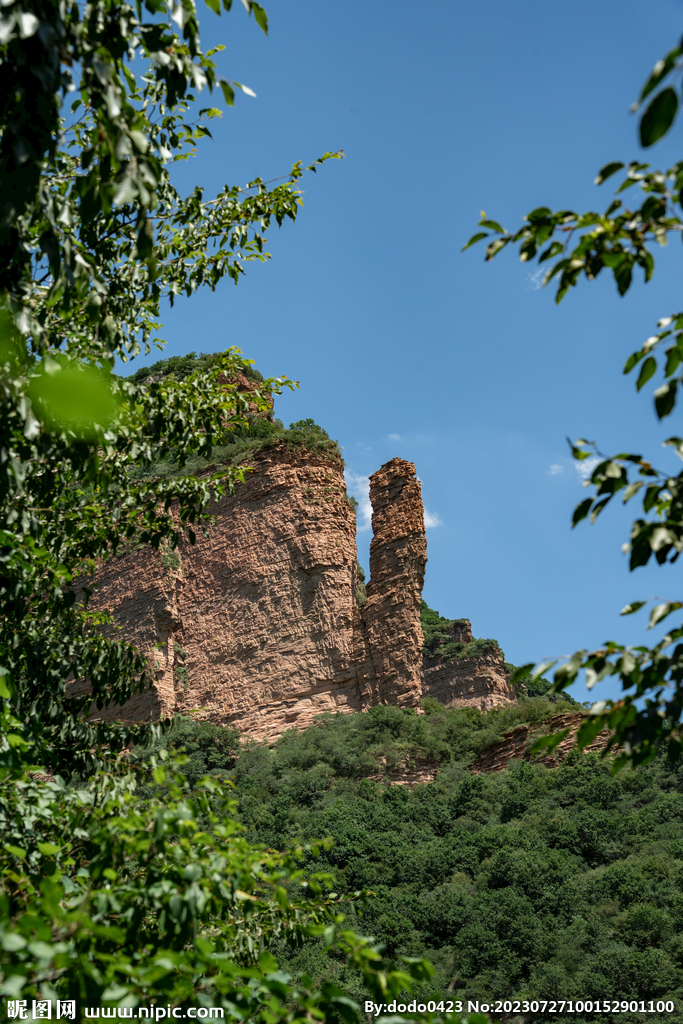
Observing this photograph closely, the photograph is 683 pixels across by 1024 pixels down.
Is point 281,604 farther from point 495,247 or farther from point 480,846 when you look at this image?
point 495,247

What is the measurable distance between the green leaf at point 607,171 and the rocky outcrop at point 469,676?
130 feet

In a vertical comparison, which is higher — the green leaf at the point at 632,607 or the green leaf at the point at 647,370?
the green leaf at the point at 647,370

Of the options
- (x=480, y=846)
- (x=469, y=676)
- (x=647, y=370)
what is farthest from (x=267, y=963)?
(x=469, y=676)

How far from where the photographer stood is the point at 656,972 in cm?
1167

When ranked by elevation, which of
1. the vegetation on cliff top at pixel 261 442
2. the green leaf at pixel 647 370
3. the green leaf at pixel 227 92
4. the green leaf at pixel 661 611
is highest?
the vegetation on cliff top at pixel 261 442

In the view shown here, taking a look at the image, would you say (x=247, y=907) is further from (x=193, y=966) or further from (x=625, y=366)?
(x=625, y=366)

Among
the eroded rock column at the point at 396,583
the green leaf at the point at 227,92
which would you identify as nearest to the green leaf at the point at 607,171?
the green leaf at the point at 227,92

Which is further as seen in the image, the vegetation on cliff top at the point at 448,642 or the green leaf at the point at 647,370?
the vegetation on cliff top at the point at 448,642

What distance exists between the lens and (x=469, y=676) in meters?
42.2

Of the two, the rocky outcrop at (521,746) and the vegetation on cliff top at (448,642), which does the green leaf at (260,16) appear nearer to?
the rocky outcrop at (521,746)

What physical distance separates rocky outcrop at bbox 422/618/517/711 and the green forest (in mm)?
15771

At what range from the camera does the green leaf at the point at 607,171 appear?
102 inches

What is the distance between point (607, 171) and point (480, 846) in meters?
17.6

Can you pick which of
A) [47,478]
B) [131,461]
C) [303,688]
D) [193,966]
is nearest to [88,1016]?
[193,966]
